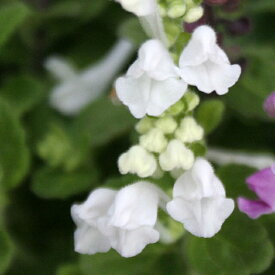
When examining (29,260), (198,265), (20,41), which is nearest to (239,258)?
(198,265)

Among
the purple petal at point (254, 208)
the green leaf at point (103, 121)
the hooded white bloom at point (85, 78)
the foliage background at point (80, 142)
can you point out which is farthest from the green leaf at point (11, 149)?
the purple petal at point (254, 208)

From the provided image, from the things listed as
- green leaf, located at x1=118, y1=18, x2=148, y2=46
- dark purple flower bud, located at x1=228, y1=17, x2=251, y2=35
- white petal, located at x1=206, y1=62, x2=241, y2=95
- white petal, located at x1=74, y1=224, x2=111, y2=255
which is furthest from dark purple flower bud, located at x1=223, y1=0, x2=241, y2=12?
white petal, located at x1=74, y1=224, x2=111, y2=255

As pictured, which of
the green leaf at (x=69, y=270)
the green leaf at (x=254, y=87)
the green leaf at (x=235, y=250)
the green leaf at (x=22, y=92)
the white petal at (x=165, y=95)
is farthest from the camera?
the green leaf at (x=22, y=92)

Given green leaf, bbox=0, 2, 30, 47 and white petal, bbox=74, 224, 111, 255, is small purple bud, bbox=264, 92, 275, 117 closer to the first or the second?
white petal, bbox=74, 224, 111, 255

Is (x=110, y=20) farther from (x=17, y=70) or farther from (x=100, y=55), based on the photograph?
(x=17, y=70)

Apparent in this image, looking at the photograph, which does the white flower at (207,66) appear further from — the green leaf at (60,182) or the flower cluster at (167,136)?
the green leaf at (60,182)

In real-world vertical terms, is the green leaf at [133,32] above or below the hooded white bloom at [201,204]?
below

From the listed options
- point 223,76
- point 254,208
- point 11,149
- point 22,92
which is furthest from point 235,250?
point 22,92
